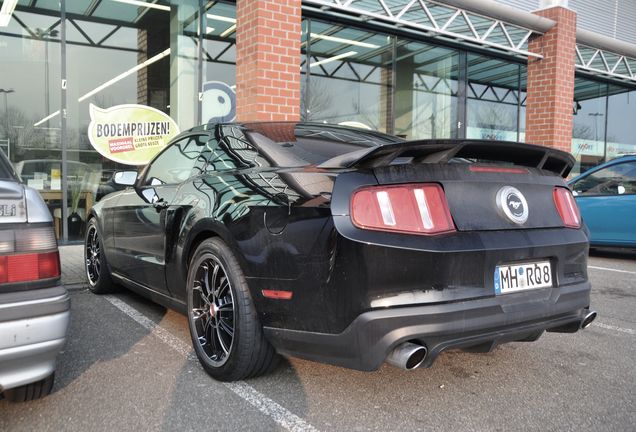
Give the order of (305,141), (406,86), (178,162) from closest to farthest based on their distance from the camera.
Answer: (305,141) → (178,162) → (406,86)

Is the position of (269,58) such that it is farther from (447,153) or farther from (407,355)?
(407,355)

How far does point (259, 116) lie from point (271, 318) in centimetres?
494

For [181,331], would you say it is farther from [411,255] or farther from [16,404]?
[411,255]

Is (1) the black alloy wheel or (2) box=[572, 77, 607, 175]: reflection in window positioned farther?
(2) box=[572, 77, 607, 175]: reflection in window

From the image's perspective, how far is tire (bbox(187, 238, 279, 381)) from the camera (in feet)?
8.77

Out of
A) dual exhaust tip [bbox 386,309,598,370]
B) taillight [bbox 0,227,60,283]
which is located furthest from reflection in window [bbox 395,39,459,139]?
taillight [bbox 0,227,60,283]

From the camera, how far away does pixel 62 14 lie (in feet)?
26.4

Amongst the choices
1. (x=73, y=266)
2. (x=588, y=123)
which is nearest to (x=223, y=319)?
(x=73, y=266)

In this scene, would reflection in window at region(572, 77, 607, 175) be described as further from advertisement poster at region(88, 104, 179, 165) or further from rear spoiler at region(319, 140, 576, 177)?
rear spoiler at region(319, 140, 576, 177)

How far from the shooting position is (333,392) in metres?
2.75

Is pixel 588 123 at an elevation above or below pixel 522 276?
above

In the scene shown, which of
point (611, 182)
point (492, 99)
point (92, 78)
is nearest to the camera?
point (611, 182)

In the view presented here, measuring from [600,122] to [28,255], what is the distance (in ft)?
53.1

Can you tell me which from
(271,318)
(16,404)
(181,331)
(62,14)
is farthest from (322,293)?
(62,14)
